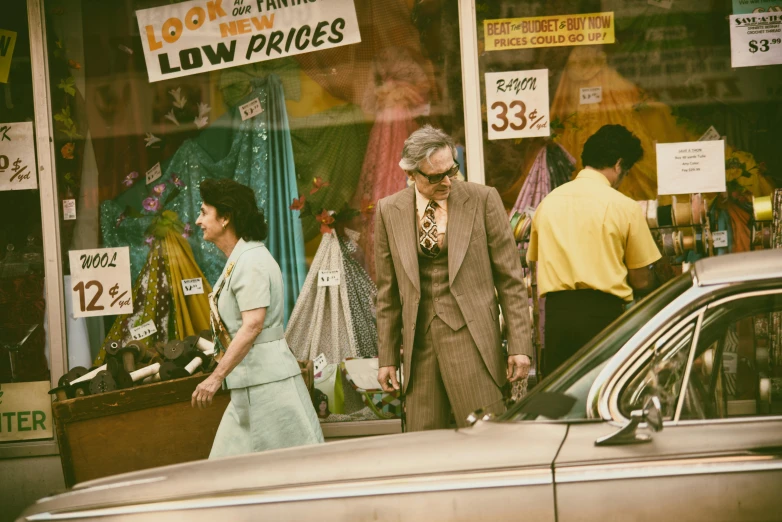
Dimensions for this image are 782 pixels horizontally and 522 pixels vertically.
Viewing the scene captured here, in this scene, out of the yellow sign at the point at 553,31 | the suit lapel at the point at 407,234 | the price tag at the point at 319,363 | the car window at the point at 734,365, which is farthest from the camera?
the price tag at the point at 319,363

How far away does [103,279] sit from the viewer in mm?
7453

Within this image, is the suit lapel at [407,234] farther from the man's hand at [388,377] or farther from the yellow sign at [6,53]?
the yellow sign at [6,53]

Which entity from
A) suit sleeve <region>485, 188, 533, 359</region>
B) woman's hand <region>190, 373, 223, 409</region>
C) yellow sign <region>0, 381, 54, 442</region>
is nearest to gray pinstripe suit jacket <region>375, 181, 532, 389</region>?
suit sleeve <region>485, 188, 533, 359</region>

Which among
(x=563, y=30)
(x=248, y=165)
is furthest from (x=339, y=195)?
(x=563, y=30)

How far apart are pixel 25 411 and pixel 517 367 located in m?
4.19

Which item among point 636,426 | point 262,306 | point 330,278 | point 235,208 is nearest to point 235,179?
point 330,278

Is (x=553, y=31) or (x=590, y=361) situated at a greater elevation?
(x=553, y=31)

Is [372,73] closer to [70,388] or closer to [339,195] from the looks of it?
[339,195]

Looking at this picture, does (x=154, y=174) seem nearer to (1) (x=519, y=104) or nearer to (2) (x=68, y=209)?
(2) (x=68, y=209)

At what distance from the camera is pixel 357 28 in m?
7.38

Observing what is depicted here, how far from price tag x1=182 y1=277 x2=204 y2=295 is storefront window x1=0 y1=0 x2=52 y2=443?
106 cm

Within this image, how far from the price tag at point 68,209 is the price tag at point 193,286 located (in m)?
0.99

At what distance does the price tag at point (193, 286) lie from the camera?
7.42 m

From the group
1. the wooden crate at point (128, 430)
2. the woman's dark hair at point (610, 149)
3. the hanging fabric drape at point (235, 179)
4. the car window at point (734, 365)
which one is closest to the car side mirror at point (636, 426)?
the car window at point (734, 365)
